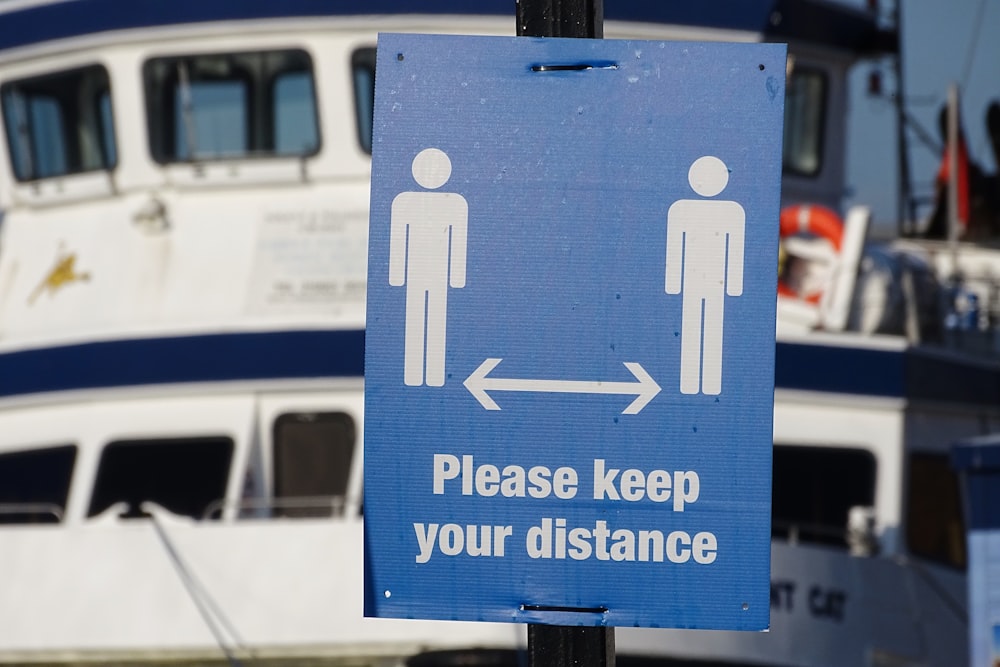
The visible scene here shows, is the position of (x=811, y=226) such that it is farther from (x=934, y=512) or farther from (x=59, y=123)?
(x=59, y=123)

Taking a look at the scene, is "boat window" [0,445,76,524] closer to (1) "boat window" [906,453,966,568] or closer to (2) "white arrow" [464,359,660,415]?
(1) "boat window" [906,453,966,568]

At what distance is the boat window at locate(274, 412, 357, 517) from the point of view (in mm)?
10039

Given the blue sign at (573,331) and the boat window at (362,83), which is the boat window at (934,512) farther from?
the blue sign at (573,331)

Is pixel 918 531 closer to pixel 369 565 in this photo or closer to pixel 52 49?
pixel 52 49

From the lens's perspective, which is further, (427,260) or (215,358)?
(215,358)

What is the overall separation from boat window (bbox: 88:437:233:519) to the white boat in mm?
Answer: 17

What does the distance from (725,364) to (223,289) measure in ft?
Result: 24.0

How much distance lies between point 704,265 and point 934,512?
7.86 meters

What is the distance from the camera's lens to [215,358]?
988 cm

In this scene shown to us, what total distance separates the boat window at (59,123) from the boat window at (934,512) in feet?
19.6

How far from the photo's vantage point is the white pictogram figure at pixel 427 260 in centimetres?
382

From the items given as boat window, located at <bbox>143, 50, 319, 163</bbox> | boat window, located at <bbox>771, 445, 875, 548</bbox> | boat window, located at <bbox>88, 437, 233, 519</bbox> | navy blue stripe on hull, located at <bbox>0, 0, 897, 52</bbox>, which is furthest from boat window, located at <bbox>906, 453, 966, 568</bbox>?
boat window, located at <bbox>143, 50, 319, 163</bbox>

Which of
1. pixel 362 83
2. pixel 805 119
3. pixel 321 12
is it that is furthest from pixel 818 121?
pixel 321 12

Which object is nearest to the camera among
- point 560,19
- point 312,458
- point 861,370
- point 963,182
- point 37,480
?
point 560,19
